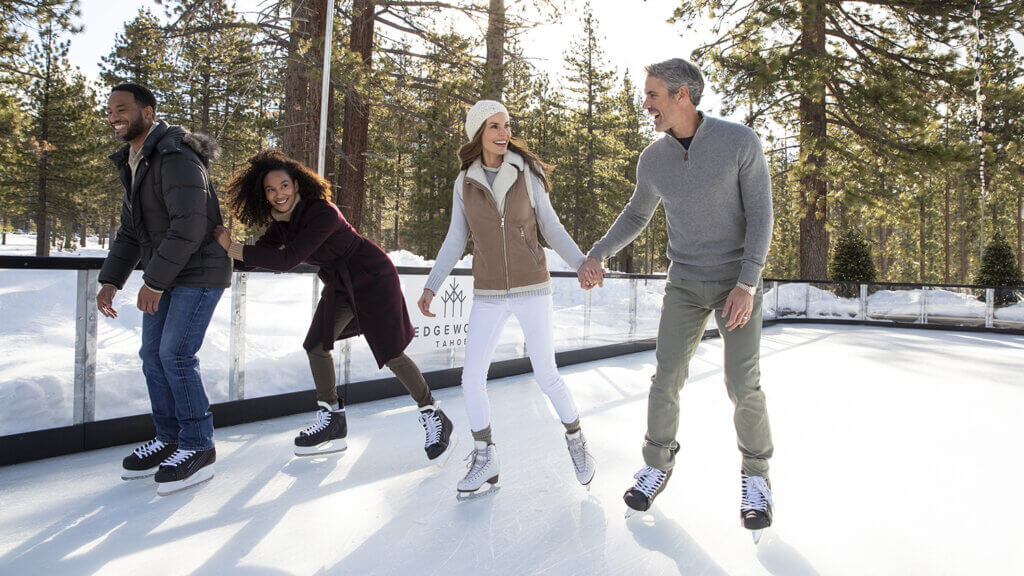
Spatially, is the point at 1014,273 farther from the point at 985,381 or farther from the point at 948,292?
the point at 985,381

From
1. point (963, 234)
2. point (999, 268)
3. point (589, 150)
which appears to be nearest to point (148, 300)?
point (999, 268)

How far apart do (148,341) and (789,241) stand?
46.7 metres

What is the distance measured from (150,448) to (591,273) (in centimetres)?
218

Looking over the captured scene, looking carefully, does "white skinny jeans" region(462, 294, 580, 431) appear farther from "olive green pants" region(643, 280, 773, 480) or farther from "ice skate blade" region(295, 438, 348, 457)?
"ice skate blade" region(295, 438, 348, 457)

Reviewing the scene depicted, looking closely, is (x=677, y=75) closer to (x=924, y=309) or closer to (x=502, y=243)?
(x=502, y=243)

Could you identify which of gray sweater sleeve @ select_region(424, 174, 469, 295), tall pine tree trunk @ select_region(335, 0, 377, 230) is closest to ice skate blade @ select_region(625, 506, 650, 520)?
gray sweater sleeve @ select_region(424, 174, 469, 295)

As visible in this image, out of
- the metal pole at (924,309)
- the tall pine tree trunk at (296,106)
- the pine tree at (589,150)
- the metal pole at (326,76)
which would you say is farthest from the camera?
the pine tree at (589,150)

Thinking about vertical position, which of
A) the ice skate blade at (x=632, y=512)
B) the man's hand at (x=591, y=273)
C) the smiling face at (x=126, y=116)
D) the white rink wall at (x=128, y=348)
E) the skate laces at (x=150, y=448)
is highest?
the smiling face at (x=126, y=116)

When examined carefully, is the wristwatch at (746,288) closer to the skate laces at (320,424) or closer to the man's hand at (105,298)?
the skate laces at (320,424)

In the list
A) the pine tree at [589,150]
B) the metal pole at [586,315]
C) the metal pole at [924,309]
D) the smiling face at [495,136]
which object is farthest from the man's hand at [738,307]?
the pine tree at [589,150]

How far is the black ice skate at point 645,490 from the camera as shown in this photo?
2.14 metres

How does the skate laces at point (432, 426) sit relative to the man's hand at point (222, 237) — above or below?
below

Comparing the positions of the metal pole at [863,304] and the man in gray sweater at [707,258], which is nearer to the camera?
the man in gray sweater at [707,258]

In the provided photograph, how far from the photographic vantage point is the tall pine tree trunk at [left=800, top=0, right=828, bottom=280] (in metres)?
13.2
